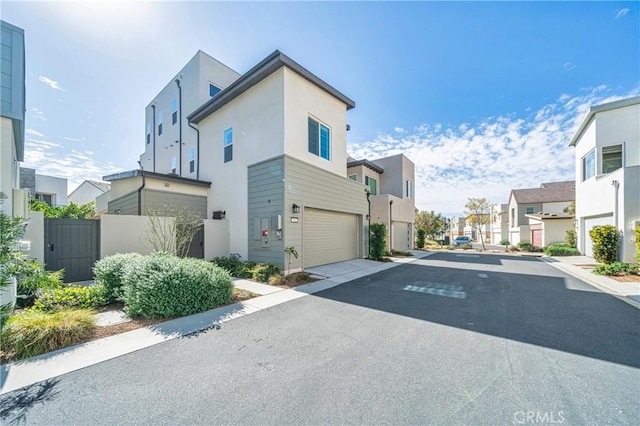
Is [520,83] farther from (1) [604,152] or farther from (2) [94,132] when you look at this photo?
(2) [94,132]

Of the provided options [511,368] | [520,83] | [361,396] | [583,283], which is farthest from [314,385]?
[520,83]

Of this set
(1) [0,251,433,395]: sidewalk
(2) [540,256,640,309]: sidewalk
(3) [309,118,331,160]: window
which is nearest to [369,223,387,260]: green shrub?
(3) [309,118,331,160]: window

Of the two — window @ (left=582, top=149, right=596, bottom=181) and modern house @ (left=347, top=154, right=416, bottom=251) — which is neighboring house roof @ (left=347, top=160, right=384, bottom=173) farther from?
window @ (left=582, top=149, right=596, bottom=181)

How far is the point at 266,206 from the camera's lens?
941 cm

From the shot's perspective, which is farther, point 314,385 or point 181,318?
point 181,318

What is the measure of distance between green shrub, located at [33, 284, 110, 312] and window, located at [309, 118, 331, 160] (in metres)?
8.04

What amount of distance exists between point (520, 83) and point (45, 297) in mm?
16172

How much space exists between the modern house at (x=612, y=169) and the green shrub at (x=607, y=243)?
198 mm

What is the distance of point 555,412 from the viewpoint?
2.38 metres

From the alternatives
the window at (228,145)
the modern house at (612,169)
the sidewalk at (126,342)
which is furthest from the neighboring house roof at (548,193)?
the sidewalk at (126,342)

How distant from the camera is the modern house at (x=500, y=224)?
36906 millimetres

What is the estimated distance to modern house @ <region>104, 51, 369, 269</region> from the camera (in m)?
9.17

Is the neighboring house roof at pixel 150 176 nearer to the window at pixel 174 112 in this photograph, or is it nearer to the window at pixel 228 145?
the window at pixel 228 145

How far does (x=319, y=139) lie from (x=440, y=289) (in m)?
7.54
